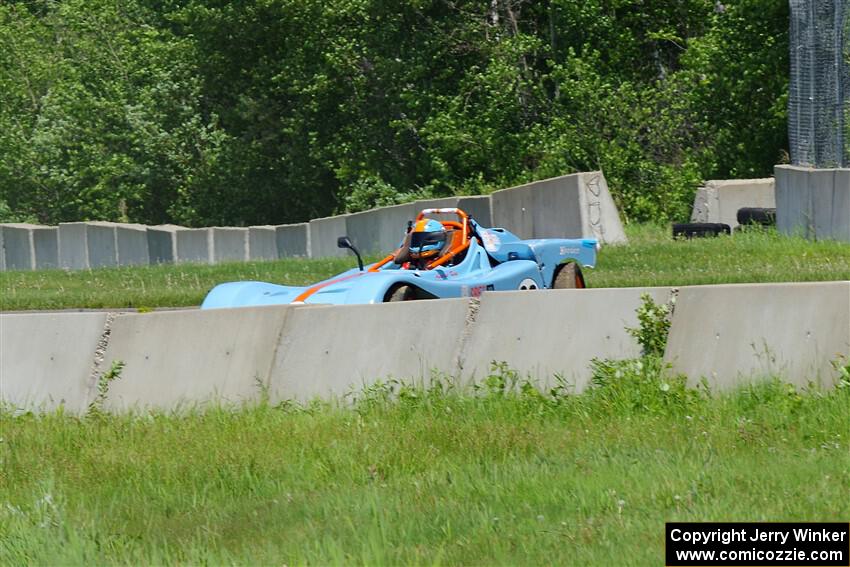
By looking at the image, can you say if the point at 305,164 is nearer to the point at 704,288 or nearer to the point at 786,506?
the point at 704,288

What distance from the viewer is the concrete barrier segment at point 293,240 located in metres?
31.3

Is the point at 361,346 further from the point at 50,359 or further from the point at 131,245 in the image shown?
the point at 131,245

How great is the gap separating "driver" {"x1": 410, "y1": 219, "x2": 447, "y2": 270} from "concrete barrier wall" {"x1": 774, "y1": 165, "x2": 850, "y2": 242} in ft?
17.7

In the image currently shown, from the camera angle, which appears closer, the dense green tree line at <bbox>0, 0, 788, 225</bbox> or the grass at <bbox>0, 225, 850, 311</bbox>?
the grass at <bbox>0, 225, 850, 311</bbox>

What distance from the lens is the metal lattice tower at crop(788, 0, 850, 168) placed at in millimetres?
18328

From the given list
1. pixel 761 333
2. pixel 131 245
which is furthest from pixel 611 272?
pixel 131 245

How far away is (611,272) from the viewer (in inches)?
655

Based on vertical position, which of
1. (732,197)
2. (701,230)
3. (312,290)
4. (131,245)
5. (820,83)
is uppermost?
(820,83)

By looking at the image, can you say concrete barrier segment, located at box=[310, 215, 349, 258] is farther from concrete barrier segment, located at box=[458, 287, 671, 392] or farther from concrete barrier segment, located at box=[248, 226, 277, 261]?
concrete barrier segment, located at box=[458, 287, 671, 392]

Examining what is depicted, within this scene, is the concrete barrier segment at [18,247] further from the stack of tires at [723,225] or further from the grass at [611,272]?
the stack of tires at [723,225]

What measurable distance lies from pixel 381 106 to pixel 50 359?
2683 centimetres

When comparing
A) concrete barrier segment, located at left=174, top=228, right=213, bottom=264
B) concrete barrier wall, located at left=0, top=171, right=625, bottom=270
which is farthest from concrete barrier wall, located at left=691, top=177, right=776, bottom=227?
concrete barrier segment, located at left=174, top=228, right=213, bottom=264

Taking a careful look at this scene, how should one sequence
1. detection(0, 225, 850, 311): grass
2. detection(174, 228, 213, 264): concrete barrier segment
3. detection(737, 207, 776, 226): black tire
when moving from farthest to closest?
detection(174, 228, 213, 264): concrete barrier segment, detection(737, 207, 776, 226): black tire, detection(0, 225, 850, 311): grass

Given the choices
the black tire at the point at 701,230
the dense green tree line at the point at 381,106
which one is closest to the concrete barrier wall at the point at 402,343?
the black tire at the point at 701,230
